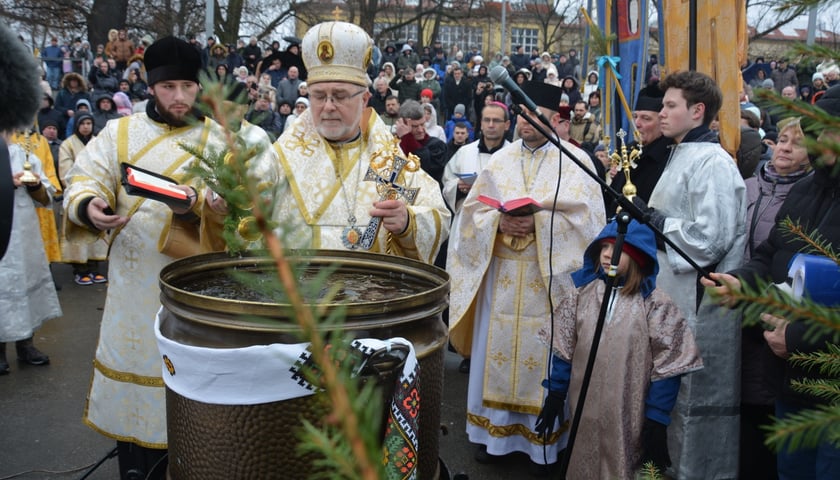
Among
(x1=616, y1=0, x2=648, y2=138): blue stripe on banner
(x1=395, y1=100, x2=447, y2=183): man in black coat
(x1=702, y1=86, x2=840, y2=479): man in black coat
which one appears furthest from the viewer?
(x1=395, y1=100, x2=447, y2=183): man in black coat

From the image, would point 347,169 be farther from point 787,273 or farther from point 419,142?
point 419,142

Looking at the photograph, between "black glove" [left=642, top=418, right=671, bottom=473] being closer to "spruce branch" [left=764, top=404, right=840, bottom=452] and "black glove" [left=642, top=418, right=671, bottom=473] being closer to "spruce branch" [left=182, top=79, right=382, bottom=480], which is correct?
"spruce branch" [left=764, top=404, right=840, bottom=452]

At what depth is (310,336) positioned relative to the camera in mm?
527

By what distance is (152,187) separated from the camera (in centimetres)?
213

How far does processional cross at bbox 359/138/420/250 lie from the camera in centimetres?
253

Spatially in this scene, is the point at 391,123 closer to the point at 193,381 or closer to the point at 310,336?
the point at 193,381

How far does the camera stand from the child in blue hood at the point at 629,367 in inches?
105

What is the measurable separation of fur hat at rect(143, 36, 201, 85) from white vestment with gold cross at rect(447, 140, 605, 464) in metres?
1.76

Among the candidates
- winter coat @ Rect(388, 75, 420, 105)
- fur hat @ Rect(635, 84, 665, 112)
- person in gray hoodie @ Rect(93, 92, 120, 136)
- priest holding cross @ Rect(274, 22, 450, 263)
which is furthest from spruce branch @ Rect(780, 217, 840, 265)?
winter coat @ Rect(388, 75, 420, 105)

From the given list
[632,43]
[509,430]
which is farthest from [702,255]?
[632,43]

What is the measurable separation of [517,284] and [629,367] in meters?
1.06

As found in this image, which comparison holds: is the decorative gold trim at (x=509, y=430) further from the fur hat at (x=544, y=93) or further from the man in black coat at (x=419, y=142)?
the man in black coat at (x=419, y=142)

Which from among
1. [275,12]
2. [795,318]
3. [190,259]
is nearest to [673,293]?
[190,259]

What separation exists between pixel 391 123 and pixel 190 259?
741 centimetres
